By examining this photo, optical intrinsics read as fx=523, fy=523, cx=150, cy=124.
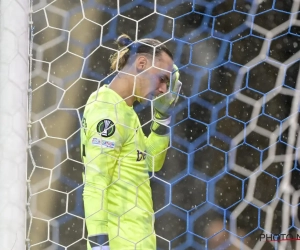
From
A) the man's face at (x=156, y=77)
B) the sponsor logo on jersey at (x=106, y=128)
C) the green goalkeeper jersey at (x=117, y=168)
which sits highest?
the man's face at (x=156, y=77)

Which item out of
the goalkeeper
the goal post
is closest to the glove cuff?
the goalkeeper

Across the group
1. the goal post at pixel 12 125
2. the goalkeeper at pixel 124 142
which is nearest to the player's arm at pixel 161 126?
the goalkeeper at pixel 124 142

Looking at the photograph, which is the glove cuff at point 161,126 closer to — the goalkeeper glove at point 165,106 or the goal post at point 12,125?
the goalkeeper glove at point 165,106

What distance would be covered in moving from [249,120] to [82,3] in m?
0.17

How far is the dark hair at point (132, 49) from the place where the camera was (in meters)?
0.41

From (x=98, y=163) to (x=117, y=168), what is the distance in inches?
0.8

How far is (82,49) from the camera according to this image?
1.38 feet

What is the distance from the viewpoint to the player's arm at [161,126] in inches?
16.4

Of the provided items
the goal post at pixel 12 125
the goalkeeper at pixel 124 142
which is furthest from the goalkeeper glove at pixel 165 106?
the goal post at pixel 12 125

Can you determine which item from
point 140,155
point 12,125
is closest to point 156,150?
point 140,155

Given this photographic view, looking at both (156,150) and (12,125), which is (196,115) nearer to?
(156,150)

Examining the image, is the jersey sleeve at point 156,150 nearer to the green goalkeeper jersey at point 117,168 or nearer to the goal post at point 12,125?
the green goalkeeper jersey at point 117,168

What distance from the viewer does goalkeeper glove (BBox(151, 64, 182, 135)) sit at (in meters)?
0.42

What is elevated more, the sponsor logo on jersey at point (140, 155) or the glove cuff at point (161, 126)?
the glove cuff at point (161, 126)
